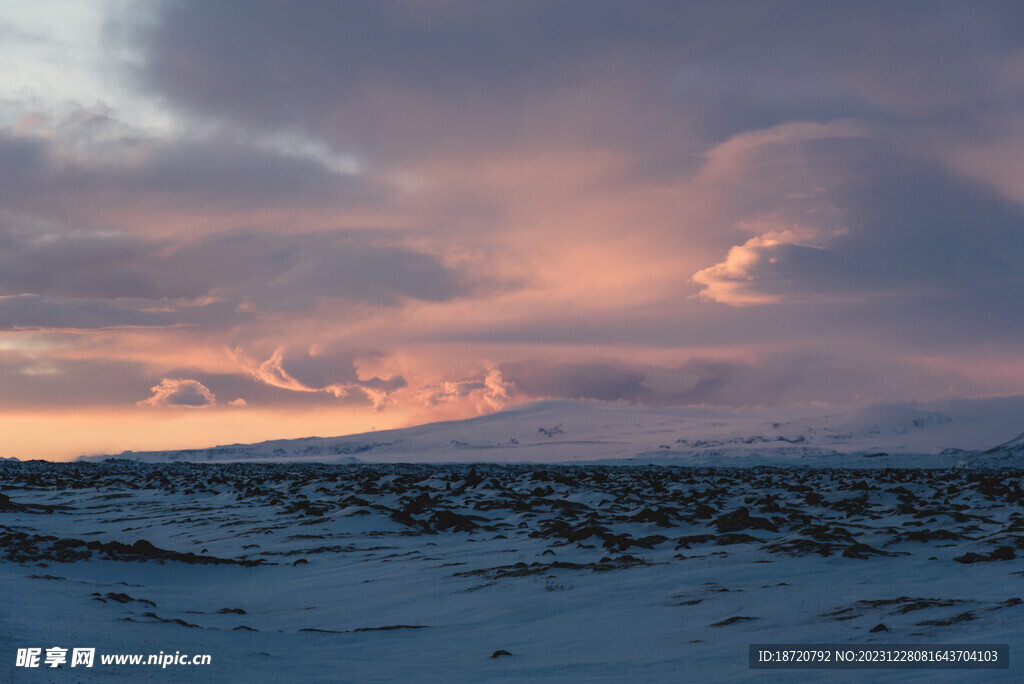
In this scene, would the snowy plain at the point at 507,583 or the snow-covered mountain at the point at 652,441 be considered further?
the snow-covered mountain at the point at 652,441

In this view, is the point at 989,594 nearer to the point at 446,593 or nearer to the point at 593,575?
the point at 593,575

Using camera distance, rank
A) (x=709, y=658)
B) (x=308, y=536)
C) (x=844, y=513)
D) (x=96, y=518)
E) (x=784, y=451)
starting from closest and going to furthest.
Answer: (x=709, y=658) < (x=308, y=536) < (x=844, y=513) < (x=96, y=518) < (x=784, y=451)

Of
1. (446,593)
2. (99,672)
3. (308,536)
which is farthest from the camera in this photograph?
(308,536)

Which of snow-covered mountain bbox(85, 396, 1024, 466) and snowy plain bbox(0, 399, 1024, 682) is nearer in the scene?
snowy plain bbox(0, 399, 1024, 682)

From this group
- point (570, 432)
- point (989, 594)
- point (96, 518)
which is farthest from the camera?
point (570, 432)

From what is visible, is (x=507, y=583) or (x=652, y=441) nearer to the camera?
(x=507, y=583)

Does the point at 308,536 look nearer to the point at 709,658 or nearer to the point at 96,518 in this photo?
the point at 96,518

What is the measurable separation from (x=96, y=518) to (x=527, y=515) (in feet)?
47.6

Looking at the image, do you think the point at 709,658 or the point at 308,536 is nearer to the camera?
the point at 709,658

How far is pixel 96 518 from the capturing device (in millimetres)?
27266

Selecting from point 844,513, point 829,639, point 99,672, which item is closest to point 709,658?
point 829,639

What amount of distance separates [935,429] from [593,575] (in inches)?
5035

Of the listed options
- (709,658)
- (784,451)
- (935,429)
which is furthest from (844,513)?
(935,429)

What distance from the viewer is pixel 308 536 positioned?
20781 mm
